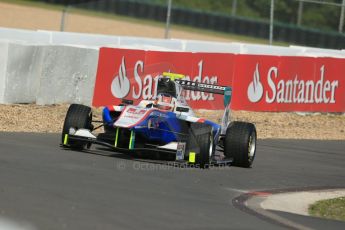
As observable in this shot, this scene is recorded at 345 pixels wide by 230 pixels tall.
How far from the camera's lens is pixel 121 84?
1848cm

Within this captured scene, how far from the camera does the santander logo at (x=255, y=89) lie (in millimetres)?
21500

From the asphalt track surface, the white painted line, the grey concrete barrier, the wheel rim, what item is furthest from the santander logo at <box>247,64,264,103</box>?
the white painted line

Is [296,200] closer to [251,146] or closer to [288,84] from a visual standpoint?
[251,146]

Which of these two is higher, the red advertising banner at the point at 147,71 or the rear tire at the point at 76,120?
the red advertising banner at the point at 147,71

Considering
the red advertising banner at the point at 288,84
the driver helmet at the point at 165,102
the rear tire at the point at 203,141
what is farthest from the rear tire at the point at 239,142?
the red advertising banner at the point at 288,84

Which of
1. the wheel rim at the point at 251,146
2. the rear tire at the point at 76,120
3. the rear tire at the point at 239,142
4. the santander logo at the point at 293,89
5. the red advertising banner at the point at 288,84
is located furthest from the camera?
the santander logo at the point at 293,89

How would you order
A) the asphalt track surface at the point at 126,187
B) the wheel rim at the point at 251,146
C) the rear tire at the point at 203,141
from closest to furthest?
the asphalt track surface at the point at 126,187
the rear tire at the point at 203,141
the wheel rim at the point at 251,146

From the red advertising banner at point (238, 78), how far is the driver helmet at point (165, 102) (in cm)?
501

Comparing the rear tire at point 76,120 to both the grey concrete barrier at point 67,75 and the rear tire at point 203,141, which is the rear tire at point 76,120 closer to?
the rear tire at point 203,141

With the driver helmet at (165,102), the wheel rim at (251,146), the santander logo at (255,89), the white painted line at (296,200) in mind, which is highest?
the santander logo at (255,89)

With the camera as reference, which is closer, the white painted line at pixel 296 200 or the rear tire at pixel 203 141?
the white painted line at pixel 296 200

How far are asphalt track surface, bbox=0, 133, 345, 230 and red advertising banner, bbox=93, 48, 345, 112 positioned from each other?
158 inches

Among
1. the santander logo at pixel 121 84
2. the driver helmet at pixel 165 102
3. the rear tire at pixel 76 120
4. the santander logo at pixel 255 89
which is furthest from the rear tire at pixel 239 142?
the santander logo at pixel 255 89

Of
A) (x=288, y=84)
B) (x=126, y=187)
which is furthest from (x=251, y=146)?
(x=288, y=84)
